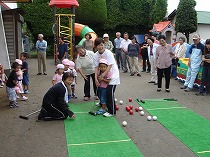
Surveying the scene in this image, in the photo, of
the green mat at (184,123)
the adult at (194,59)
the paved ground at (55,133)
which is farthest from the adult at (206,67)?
the green mat at (184,123)

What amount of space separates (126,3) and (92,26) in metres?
3.54

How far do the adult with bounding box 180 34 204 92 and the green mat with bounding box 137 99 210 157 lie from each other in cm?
183

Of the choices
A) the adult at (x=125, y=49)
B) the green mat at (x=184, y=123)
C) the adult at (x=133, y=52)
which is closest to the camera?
the green mat at (x=184, y=123)

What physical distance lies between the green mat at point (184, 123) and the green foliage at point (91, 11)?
44.4ft

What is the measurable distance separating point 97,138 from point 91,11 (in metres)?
16.1

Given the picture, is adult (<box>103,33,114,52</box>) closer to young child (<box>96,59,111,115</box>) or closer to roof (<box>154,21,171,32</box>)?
young child (<box>96,59,111,115</box>)

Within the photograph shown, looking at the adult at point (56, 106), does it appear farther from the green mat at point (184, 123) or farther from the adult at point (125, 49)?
the adult at point (125, 49)

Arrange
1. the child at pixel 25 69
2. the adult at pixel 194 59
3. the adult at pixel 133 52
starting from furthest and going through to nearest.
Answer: the adult at pixel 133 52
the adult at pixel 194 59
the child at pixel 25 69

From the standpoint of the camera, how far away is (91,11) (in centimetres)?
1966

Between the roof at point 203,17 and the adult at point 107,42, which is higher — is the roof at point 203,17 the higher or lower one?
the higher one

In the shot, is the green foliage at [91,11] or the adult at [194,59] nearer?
the adult at [194,59]

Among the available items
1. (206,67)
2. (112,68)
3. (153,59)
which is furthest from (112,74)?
(153,59)

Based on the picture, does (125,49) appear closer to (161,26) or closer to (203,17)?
(161,26)

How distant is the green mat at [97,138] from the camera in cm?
420
